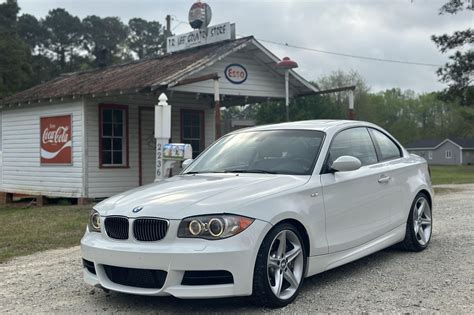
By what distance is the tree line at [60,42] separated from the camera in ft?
142

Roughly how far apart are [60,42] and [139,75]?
50.0 meters

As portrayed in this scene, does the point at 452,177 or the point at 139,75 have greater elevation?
the point at 139,75

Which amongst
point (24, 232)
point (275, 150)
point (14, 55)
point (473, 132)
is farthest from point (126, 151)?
point (473, 132)

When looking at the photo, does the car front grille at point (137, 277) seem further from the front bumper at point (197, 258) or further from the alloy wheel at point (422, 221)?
the alloy wheel at point (422, 221)

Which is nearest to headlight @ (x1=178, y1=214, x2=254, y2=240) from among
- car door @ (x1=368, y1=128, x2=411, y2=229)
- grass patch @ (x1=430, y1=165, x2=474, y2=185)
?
car door @ (x1=368, y1=128, x2=411, y2=229)

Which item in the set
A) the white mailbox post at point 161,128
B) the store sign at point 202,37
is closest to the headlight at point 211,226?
the white mailbox post at point 161,128

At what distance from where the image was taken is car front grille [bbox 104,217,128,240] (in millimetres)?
4434

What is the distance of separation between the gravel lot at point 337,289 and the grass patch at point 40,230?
3.53 feet

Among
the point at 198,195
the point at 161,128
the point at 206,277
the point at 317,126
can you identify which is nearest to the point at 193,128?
the point at 161,128

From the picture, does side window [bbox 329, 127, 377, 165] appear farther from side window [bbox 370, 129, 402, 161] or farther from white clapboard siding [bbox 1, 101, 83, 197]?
white clapboard siding [bbox 1, 101, 83, 197]

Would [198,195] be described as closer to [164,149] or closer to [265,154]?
[265,154]

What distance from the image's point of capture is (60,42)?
200ft

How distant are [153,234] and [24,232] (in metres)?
6.25

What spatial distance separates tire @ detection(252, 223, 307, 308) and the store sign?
39.6 feet
